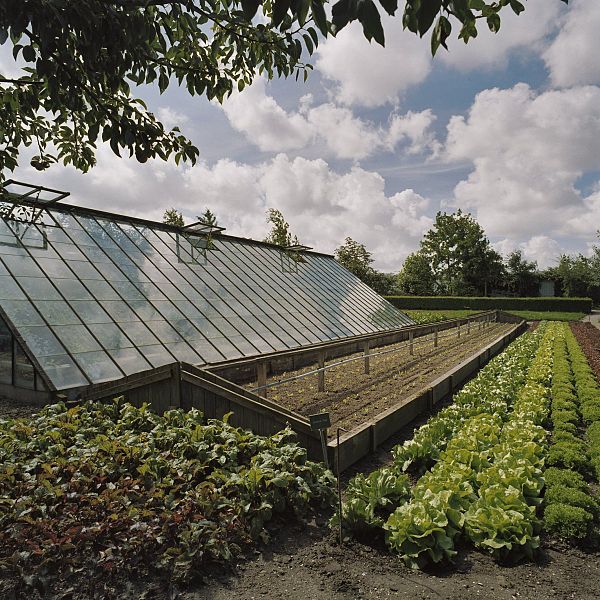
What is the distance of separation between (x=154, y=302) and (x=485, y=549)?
332 inches

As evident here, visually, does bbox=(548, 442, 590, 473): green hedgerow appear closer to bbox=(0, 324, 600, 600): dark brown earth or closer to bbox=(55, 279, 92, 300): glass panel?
bbox=(0, 324, 600, 600): dark brown earth

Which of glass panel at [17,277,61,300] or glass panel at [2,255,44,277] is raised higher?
glass panel at [2,255,44,277]

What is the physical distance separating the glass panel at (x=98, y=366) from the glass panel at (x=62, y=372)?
13 cm

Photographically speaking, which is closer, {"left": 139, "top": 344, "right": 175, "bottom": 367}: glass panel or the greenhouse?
the greenhouse

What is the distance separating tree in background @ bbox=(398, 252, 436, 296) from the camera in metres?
53.8

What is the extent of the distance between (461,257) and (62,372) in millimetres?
53081

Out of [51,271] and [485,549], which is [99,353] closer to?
[51,271]

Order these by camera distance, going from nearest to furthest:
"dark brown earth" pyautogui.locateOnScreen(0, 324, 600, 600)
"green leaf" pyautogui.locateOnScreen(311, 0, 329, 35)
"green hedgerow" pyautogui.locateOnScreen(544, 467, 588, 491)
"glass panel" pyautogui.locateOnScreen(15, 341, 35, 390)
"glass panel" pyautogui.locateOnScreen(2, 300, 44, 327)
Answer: "green leaf" pyautogui.locateOnScreen(311, 0, 329, 35) → "dark brown earth" pyautogui.locateOnScreen(0, 324, 600, 600) → "green hedgerow" pyautogui.locateOnScreen(544, 467, 588, 491) → "glass panel" pyautogui.locateOnScreen(15, 341, 35, 390) → "glass panel" pyautogui.locateOnScreen(2, 300, 44, 327)

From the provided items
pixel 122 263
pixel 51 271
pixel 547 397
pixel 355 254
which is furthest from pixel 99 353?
pixel 355 254

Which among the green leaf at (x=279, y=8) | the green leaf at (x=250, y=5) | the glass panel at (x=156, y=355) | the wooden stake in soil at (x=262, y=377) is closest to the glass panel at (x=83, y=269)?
the glass panel at (x=156, y=355)

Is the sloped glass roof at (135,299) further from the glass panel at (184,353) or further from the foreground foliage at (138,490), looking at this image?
the foreground foliage at (138,490)

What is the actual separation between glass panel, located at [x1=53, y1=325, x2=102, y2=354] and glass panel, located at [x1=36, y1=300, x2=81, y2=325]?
0.14 metres

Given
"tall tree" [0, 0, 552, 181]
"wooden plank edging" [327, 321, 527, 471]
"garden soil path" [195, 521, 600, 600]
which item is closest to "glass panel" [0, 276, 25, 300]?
"tall tree" [0, 0, 552, 181]

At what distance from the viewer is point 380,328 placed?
1839cm
